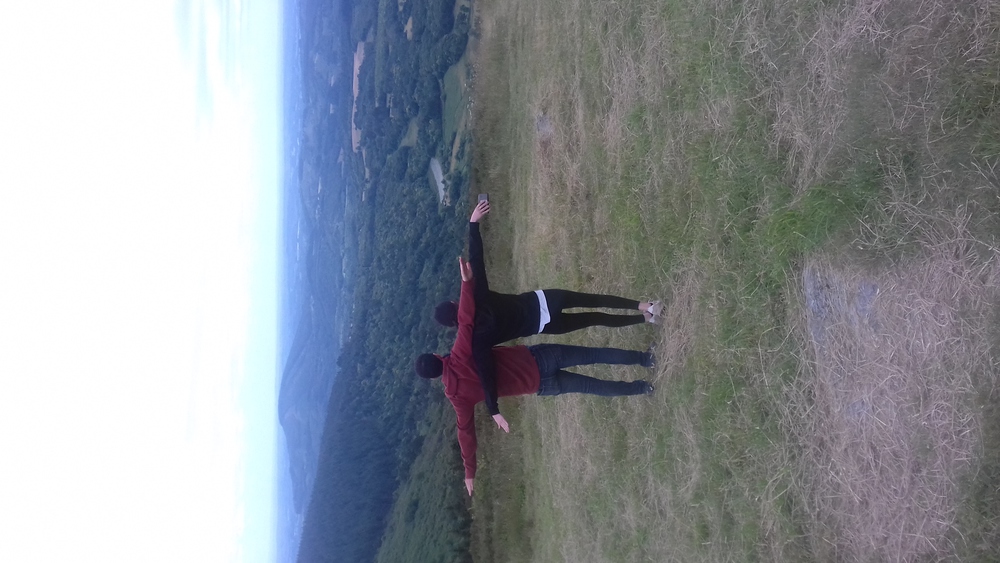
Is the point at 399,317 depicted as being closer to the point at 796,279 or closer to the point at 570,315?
the point at 570,315

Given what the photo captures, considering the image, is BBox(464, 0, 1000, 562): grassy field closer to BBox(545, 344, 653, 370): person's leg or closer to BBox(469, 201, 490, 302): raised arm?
BBox(545, 344, 653, 370): person's leg

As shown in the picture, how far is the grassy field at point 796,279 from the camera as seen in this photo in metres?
3.22

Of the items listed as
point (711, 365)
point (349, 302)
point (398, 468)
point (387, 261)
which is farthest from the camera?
point (349, 302)

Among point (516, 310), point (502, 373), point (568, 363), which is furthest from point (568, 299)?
point (502, 373)

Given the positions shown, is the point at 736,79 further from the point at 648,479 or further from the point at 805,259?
the point at 648,479

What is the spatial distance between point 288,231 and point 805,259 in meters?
88.5

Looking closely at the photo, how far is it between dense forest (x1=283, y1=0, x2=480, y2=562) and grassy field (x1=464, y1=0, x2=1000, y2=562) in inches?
313

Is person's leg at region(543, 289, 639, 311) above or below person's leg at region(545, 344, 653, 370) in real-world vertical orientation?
above

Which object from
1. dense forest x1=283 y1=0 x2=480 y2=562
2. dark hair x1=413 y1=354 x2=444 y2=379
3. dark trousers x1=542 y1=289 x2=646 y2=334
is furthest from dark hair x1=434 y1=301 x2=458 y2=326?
dense forest x1=283 y1=0 x2=480 y2=562

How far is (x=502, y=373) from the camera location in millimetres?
5125

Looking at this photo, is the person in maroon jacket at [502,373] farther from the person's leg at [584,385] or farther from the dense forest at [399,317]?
the dense forest at [399,317]

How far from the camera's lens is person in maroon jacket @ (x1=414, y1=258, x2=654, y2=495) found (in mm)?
4824

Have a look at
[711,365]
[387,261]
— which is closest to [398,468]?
[387,261]

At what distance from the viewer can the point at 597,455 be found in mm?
7320
